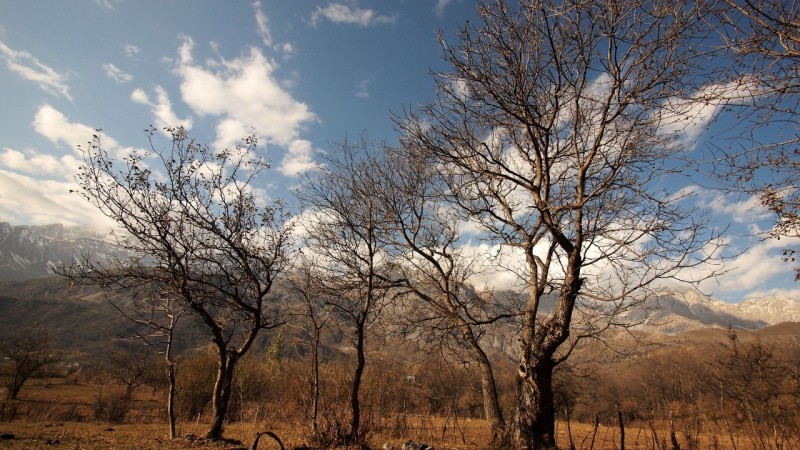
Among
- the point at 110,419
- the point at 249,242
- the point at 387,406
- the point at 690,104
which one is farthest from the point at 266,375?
the point at 690,104

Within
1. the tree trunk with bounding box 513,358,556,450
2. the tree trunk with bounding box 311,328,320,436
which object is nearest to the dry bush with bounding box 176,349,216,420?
the tree trunk with bounding box 311,328,320,436

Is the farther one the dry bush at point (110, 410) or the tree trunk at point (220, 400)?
the dry bush at point (110, 410)

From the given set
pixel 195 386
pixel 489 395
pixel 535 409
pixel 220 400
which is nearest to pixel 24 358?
pixel 195 386

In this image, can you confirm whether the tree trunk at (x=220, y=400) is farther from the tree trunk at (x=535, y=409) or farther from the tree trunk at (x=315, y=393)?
the tree trunk at (x=535, y=409)

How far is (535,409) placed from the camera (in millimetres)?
7258

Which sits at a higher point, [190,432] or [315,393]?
[315,393]

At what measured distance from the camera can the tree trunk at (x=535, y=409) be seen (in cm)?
713

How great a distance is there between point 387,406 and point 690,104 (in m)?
13.4

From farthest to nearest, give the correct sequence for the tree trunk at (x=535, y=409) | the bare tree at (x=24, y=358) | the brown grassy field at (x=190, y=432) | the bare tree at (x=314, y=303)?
1. the bare tree at (x=24, y=358)
2. the bare tree at (x=314, y=303)
3. the brown grassy field at (x=190, y=432)
4. the tree trunk at (x=535, y=409)

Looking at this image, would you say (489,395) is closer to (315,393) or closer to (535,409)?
(535,409)

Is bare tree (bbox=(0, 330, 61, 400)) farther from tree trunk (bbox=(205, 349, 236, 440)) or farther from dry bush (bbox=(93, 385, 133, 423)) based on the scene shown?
tree trunk (bbox=(205, 349, 236, 440))

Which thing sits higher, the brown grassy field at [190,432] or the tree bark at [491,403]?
the tree bark at [491,403]

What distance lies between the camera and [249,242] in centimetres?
1108

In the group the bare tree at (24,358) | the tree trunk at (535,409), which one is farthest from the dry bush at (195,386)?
the tree trunk at (535,409)
